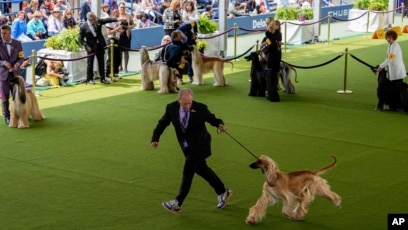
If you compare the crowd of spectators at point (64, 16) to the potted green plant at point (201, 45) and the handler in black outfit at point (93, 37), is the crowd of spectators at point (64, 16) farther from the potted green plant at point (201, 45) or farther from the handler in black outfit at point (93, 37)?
the handler in black outfit at point (93, 37)

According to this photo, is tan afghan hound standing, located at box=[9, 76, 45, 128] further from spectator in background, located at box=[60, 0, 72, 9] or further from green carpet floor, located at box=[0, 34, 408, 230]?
spectator in background, located at box=[60, 0, 72, 9]

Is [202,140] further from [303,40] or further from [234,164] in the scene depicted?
[303,40]

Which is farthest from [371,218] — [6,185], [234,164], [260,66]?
[260,66]

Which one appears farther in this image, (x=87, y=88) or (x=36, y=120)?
(x=87, y=88)

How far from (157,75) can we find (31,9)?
7102 mm

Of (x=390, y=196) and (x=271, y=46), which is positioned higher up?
(x=271, y=46)

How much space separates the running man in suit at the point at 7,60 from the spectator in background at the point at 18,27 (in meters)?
7.82

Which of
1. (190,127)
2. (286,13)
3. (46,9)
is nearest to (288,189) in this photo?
(190,127)

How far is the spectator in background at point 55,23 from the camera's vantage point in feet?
74.7

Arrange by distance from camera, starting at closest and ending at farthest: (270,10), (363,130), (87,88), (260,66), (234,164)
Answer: (234,164)
(363,130)
(260,66)
(87,88)
(270,10)

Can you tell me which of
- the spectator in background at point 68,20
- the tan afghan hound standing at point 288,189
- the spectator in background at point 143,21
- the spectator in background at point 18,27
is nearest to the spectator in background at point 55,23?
the spectator in background at point 68,20

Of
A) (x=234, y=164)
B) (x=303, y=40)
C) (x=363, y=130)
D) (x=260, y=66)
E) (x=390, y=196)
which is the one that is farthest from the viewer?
(x=303, y=40)

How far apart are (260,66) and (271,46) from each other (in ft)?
2.24

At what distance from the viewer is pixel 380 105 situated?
53.1 ft
